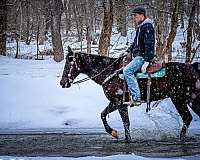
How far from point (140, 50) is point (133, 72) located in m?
0.52

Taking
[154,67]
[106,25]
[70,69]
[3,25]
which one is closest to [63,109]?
[70,69]

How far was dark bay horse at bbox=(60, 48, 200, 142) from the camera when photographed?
9.89 m

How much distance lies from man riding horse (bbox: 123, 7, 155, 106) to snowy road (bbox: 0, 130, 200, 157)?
4.01ft

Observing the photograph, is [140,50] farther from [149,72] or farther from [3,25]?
[3,25]

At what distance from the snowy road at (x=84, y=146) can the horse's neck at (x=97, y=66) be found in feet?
4.70

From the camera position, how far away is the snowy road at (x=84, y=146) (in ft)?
27.6

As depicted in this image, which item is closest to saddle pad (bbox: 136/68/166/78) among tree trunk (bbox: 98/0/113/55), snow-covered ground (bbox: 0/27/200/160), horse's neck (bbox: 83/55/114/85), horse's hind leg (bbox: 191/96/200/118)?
horse's neck (bbox: 83/55/114/85)

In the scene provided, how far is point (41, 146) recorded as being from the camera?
9.15 m

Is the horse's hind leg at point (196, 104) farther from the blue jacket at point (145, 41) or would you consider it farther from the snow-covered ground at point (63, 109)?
the blue jacket at point (145, 41)

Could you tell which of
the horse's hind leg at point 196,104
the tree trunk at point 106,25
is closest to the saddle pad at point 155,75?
the horse's hind leg at point 196,104

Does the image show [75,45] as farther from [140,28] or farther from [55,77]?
[140,28]

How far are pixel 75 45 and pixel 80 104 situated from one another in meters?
23.9

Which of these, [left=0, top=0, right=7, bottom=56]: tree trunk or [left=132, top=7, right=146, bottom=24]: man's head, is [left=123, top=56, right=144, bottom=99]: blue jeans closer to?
[left=132, top=7, right=146, bottom=24]: man's head

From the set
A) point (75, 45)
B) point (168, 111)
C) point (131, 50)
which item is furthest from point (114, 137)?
point (75, 45)
